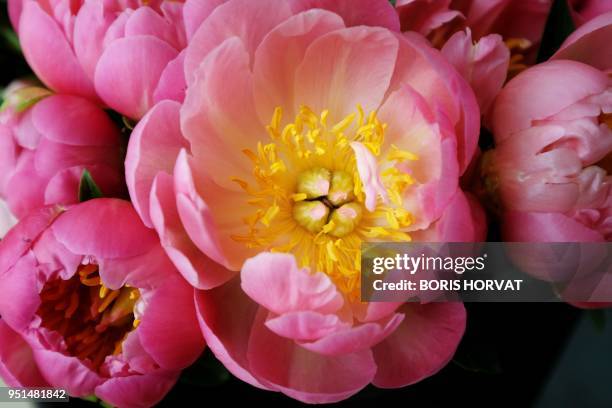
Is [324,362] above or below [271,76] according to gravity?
below

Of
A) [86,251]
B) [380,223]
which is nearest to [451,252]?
[380,223]

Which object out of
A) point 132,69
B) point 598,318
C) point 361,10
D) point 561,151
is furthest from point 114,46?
point 598,318

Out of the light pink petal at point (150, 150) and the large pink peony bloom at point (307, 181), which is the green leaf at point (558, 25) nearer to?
the large pink peony bloom at point (307, 181)

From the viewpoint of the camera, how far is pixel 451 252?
39 cm

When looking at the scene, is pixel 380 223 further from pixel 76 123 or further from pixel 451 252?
pixel 76 123

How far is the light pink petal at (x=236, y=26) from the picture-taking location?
38 centimetres

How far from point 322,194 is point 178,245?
0.11m

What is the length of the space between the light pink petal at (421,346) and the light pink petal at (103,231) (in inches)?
5.8

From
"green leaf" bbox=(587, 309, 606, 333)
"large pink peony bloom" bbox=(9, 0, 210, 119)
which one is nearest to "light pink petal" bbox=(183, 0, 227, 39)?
"large pink peony bloom" bbox=(9, 0, 210, 119)

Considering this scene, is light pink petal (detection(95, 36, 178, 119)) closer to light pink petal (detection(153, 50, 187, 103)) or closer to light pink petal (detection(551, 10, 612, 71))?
light pink petal (detection(153, 50, 187, 103))

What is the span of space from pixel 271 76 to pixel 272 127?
0.10 ft

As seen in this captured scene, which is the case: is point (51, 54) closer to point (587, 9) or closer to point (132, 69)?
point (132, 69)

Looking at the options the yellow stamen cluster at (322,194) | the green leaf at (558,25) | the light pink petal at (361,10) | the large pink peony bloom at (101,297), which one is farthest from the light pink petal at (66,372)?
the green leaf at (558,25)

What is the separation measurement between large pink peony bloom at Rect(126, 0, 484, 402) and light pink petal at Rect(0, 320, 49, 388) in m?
0.10
